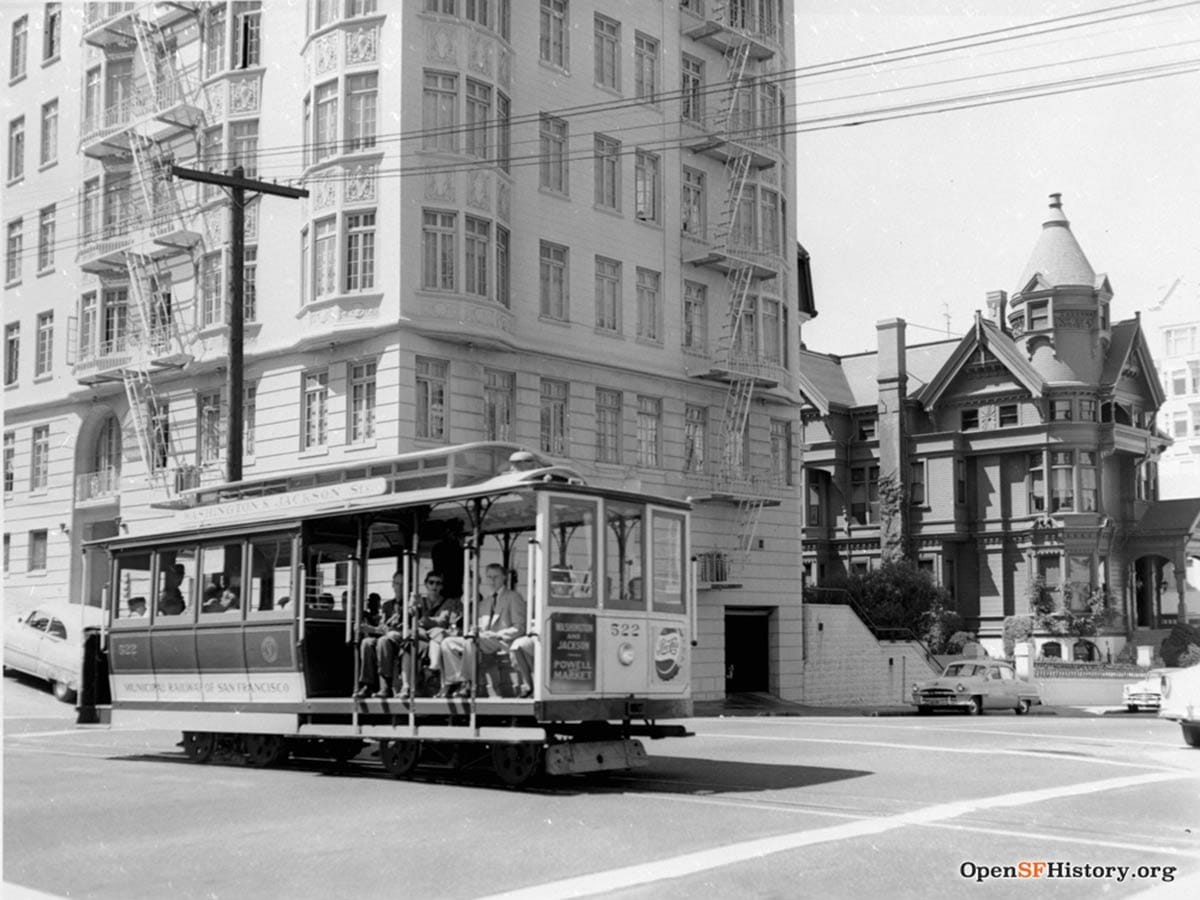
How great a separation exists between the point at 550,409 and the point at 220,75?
39.2 ft

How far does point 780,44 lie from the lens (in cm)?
4178

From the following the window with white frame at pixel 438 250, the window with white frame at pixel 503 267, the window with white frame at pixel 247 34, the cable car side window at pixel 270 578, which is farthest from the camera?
the window with white frame at pixel 247 34

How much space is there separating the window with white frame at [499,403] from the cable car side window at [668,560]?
16.4 metres

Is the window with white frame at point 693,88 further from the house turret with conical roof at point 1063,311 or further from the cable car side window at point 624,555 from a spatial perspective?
the cable car side window at point 624,555

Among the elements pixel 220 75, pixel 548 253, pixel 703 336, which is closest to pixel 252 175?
pixel 220 75

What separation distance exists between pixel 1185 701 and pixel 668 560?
9.03 meters

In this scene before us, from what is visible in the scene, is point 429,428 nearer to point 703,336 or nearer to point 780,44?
point 703,336

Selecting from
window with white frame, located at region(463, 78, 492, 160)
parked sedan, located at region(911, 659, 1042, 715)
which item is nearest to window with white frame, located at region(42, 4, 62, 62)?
window with white frame, located at region(463, 78, 492, 160)

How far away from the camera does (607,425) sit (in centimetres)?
3519

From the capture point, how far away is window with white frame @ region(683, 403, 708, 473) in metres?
37.8

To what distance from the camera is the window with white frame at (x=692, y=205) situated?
3912 centimetres

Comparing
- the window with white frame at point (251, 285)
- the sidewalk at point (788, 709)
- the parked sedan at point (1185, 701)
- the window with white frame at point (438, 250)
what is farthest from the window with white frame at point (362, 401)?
the parked sedan at point (1185, 701)

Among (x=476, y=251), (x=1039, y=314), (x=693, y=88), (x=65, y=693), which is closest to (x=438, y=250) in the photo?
(x=476, y=251)

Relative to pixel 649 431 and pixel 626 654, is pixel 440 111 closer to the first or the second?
pixel 649 431
